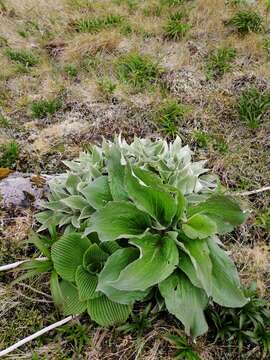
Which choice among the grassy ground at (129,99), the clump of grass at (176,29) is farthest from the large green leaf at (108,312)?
the clump of grass at (176,29)

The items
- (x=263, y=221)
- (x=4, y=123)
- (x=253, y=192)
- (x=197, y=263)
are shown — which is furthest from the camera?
(x=4, y=123)

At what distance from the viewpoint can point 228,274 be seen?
241cm

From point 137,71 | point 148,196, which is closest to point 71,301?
point 148,196

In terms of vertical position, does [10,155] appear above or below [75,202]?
below

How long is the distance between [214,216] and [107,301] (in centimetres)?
85

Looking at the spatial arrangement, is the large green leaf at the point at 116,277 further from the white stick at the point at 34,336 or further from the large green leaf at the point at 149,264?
the white stick at the point at 34,336

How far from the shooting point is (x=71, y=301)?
2543 millimetres

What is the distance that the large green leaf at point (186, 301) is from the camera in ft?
7.57

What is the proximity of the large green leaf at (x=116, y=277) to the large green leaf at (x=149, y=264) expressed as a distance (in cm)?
13

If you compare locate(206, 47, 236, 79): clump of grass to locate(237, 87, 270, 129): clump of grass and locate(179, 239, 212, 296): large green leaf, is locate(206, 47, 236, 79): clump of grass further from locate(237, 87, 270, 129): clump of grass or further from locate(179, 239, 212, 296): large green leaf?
locate(179, 239, 212, 296): large green leaf

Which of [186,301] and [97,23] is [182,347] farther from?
[97,23]

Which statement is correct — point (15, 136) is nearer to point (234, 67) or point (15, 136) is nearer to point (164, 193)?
point (164, 193)

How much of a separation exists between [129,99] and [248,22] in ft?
5.88

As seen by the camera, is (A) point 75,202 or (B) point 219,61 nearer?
(A) point 75,202
